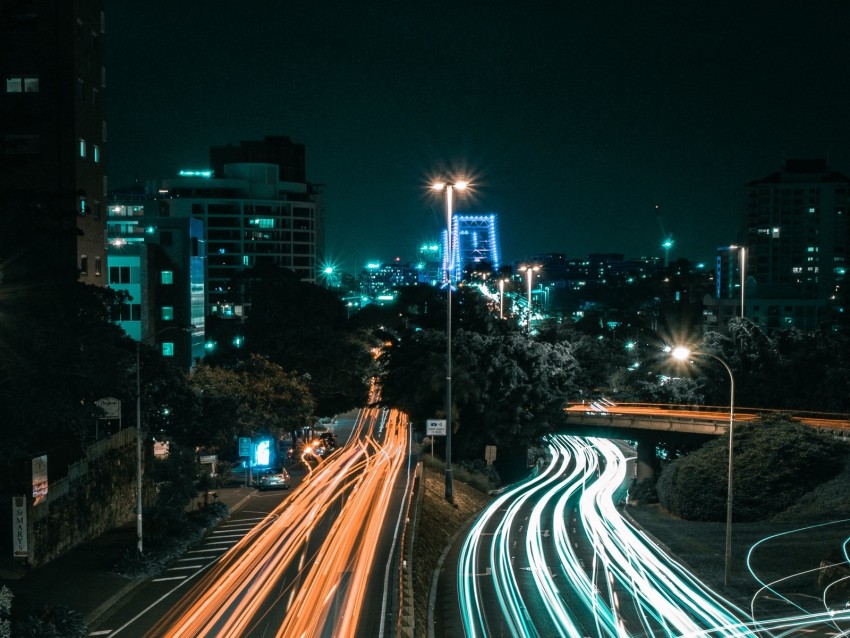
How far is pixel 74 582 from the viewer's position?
939 inches

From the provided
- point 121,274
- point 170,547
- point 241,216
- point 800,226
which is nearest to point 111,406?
point 170,547

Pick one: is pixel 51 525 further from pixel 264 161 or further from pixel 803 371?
pixel 264 161

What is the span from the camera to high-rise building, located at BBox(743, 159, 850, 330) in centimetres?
15075

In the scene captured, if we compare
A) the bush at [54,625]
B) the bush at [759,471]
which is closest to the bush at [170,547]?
the bush at [54,625]

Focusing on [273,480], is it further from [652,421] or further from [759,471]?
[652,421]

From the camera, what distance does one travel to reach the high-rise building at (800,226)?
150750 millimetres

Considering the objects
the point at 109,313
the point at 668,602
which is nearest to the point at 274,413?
the point at 109,313

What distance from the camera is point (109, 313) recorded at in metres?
31.3

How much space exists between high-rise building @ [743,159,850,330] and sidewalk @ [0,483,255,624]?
141 m

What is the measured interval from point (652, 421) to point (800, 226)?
117182mm

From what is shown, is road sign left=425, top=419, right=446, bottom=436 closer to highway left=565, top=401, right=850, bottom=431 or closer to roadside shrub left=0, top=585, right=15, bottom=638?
highway left=565, top=401, right=850, bottom=431

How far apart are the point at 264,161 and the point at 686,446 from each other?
114336mm

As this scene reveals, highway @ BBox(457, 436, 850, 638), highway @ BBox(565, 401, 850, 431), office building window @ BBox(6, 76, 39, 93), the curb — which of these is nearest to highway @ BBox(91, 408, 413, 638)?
the curb

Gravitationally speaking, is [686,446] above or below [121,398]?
below
